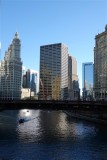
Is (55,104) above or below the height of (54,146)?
above

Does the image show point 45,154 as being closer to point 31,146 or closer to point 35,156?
point 35,156

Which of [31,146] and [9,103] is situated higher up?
[9,103]

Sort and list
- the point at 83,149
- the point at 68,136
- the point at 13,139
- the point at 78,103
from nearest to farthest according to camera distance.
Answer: the point at 83,149, the point at 13,139, the point at 68,136, the point at 78,103

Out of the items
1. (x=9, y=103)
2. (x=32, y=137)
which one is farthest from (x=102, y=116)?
(x=32, y=137)

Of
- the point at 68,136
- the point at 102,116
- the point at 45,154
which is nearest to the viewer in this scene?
the point at 45,154

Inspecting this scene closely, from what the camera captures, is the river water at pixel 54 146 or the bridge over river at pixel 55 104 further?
the bridge over river at pixel 55 104

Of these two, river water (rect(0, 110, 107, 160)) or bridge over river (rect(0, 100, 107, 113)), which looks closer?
river water (rect(0, 110, 107, 160))

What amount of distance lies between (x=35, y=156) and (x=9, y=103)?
44078mm

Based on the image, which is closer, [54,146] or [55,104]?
[54,146]

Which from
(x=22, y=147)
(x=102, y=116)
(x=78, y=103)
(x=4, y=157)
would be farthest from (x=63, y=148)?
(x=102, y=116)

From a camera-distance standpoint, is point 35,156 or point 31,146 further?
point 31,146

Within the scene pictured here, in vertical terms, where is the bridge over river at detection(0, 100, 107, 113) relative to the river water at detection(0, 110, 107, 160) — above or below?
above

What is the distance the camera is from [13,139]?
8462 cm

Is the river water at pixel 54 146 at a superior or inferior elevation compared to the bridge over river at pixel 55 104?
inferior
